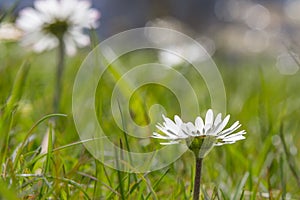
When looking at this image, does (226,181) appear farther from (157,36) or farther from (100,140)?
(157,36)

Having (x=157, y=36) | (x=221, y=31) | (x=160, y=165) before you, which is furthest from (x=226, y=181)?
(x=221, y=31)

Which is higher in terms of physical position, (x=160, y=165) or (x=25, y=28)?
(x=25, y=28)

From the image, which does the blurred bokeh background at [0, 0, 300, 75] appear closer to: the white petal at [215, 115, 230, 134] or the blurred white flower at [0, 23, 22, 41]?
the blurred white flower at [0, 23, 22, 41]

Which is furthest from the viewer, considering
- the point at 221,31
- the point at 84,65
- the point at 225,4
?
the point at 225,4

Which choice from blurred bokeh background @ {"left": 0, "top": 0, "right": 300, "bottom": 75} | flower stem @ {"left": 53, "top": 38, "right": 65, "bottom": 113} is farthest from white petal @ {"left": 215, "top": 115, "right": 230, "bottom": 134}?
blurred bokeh background @ {"left": 0, "top": 0, "right": 300, "bottom": 75}

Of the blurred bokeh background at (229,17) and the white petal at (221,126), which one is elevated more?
the blurred bokeh background at (229,17)

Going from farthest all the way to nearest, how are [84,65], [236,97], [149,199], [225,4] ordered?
[225,4] → [236,97] → [84,65] → [149,199]

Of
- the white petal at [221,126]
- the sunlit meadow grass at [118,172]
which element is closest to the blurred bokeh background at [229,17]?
the sunlit meadow grass at [118,172]

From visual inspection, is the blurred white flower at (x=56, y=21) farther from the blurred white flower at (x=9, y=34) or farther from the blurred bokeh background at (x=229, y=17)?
the blurred bokeh background at (x=229, y=17)
